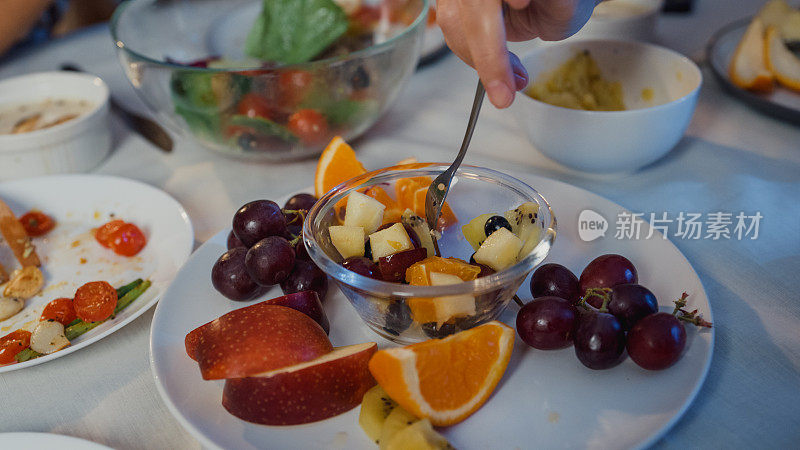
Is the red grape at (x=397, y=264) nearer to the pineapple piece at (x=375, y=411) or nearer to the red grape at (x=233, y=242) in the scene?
the pineapple piece at (x=375, y=411)

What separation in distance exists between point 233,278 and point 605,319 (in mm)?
529

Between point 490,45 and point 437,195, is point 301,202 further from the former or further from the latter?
point 490,45

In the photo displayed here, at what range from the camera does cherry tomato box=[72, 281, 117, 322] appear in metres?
0.93

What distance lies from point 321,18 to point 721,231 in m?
0.98

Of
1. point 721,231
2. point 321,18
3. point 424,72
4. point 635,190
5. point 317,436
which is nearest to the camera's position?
point 317,436

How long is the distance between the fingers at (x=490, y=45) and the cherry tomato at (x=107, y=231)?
75 centimetres

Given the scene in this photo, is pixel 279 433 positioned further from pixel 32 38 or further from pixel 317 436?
pixel 32 38

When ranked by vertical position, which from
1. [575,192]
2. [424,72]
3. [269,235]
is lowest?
[424,72]

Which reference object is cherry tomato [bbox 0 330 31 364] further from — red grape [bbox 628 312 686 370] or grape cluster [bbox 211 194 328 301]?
red grape [bbox 628 312 686 370]

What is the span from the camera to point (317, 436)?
0.71m

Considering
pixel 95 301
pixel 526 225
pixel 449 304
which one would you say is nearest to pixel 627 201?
pixel 526 225

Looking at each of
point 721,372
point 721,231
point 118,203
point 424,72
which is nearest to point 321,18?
point 424,72

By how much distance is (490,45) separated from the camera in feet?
2.49

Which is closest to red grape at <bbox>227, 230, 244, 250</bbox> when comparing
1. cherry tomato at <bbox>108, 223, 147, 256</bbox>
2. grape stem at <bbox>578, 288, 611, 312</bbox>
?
cherry tomato at <bbox>108, 223, 147, 256</bbox>
